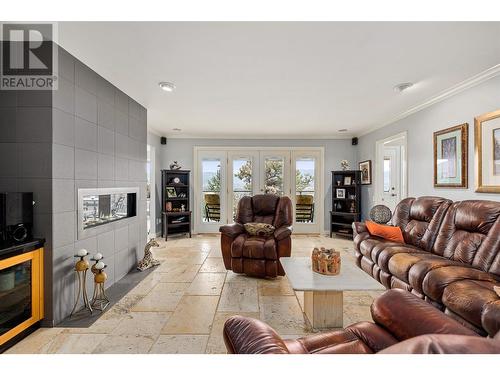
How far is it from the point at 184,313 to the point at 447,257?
8.92 ft

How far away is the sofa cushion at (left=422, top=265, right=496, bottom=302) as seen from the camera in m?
1.91

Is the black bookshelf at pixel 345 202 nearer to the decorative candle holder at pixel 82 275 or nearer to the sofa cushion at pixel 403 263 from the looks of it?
the sofa cushion at pixel 403 263

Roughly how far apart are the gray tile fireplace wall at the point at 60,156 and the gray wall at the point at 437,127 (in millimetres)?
4216

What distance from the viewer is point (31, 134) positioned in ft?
6.70

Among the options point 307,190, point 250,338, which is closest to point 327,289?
point 250,338

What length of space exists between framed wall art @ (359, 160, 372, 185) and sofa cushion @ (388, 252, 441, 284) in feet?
9.83

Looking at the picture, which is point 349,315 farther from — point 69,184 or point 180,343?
point 69,184

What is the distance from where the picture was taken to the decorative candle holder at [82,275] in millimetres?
2201

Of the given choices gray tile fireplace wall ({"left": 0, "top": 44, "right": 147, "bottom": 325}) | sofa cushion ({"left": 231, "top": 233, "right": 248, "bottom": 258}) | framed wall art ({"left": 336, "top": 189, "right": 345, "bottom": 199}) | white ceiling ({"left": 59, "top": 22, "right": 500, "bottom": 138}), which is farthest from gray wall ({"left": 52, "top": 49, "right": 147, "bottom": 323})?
framed wall art ({"left": 336, "top": 189, "right": 345, "bottom": 199})

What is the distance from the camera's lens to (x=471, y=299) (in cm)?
164

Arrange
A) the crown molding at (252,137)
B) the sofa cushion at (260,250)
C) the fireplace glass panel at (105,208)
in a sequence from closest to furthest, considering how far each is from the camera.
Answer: the fireplace glass panel at (105,208)
the sofa cushion at (260,250)
the crown molding at (252,137)

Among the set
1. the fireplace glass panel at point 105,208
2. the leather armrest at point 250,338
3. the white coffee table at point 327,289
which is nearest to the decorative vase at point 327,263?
the white coffee table at point 327,289
